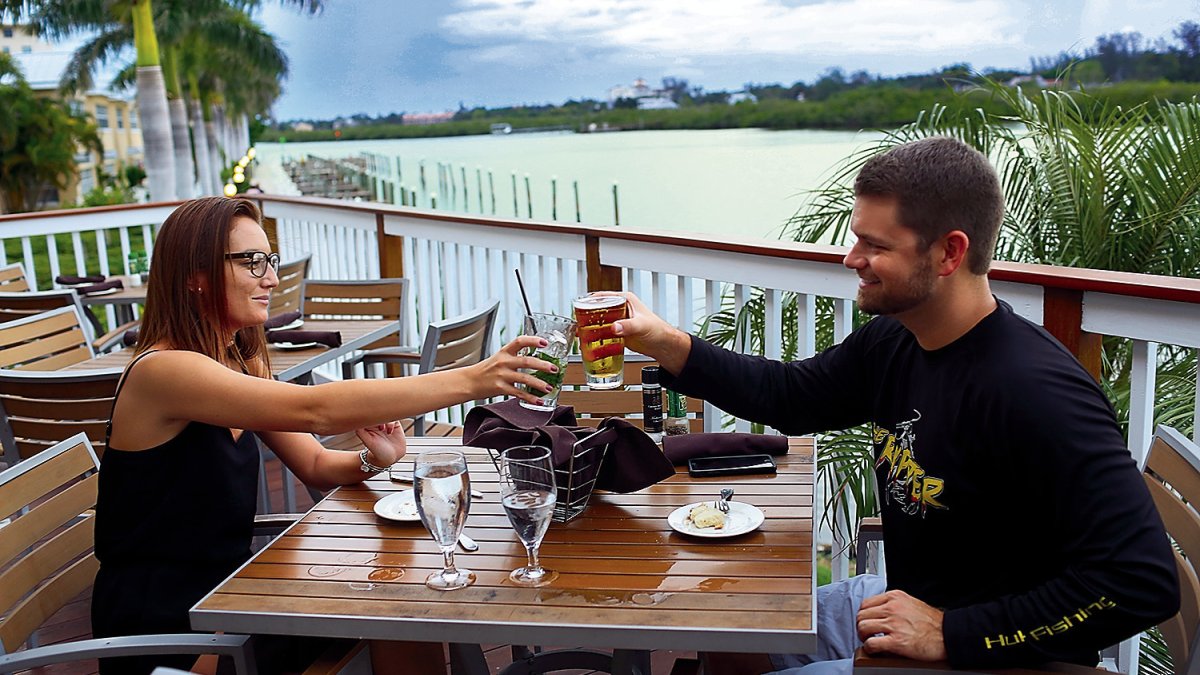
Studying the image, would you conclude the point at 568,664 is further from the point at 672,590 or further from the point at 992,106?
the point at 992,106

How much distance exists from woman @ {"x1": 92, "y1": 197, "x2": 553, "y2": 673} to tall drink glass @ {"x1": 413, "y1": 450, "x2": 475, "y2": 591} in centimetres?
31

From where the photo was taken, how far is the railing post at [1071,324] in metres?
2.25

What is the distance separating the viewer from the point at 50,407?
299 centimetres

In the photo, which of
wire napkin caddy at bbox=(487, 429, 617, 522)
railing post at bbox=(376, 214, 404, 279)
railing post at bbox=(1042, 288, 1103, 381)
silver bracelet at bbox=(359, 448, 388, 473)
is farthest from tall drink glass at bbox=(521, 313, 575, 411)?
railing post at bbox=(376, 214, 404, 279)

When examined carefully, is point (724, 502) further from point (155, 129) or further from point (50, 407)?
point (155, 129)

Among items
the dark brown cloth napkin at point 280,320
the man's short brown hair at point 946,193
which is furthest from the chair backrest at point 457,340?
the man's short brown hair at point 946,193

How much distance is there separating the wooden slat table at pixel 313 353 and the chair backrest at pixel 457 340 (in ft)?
1.31

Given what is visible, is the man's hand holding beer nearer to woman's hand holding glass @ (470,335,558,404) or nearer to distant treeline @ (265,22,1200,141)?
woman's hand holding glass @ (470,335,558,404)

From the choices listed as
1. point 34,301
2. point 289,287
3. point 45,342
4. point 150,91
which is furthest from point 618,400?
point 150,91

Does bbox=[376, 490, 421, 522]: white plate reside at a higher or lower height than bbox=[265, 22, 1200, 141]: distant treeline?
lower

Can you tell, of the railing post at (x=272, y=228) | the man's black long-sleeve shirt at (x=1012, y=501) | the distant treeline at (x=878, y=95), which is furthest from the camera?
the railing post at (x=272, y=228)

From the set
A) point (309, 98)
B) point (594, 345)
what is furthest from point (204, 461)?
point (309, 98)

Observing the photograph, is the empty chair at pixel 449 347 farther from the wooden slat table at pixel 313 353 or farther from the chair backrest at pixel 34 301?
the chair backrest at pixel 34 301

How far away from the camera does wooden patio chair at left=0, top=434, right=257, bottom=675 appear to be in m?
1.66
